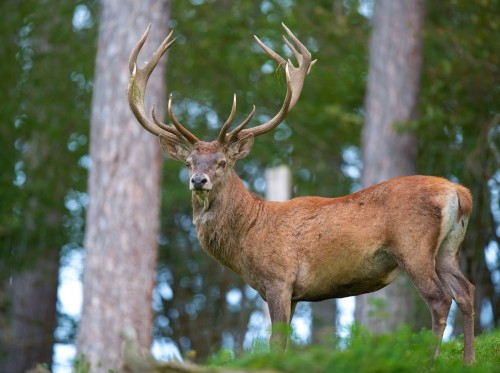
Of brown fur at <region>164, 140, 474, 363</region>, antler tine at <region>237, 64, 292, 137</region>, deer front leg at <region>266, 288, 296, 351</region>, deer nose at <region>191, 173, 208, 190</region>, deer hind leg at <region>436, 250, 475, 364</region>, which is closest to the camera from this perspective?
deer hind leg at <region>436, 250, 475, 364</region>

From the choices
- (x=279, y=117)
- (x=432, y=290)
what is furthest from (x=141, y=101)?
(x=432, y=290)

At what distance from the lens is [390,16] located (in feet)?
52.4

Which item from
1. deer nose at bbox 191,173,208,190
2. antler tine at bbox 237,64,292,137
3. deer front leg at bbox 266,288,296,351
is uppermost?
antler tine at bbox 237,64,292,137

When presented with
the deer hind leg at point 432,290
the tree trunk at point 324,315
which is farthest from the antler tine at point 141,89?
the tree trunk at point 324,315

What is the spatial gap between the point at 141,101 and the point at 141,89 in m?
0.17

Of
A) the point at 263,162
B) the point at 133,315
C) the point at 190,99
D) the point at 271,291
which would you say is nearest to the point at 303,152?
the point at 263,162

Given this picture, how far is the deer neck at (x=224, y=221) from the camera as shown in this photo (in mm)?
8641

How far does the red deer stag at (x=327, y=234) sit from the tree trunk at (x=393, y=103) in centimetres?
637

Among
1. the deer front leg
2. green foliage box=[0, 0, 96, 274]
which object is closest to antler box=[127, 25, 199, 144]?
the deer front leg

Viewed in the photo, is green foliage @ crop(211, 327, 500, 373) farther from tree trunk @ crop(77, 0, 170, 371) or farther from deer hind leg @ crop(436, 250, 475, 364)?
tree trunk @ crop(77, 0, 170, 371)

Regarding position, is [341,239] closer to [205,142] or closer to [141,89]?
[205,142]

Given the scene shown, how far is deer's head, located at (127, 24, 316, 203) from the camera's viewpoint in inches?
340

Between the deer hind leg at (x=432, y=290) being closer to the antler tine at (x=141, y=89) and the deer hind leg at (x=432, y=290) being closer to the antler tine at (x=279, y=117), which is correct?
the antler tine at (x=279, y=117)

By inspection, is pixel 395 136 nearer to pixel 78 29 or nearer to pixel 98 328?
pixel 98 328
